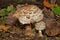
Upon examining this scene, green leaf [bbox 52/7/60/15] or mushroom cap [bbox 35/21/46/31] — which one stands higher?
green leaf [bbox 52/7/60/15]

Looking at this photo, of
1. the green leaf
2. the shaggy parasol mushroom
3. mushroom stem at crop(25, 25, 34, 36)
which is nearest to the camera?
the shaggy parasol mushroom

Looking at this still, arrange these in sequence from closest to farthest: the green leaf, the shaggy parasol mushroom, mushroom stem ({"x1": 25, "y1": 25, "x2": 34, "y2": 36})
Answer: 1. the shaggy parasol mushroom
2. mushroom stem ({"x1": 25, "y1": 25, "x2": 34, "y2": 36})
3. the green leaf

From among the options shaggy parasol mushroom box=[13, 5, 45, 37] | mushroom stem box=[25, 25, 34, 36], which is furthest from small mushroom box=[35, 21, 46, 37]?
mushroom stem box=[25, 25, 34, 36]

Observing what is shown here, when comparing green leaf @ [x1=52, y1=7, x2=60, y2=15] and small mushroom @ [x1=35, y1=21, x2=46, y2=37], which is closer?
small mushroom @ [x1=35, y1=21, x2=46, y2=37]

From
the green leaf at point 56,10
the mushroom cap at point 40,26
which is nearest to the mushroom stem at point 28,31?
the mushroom cap at point 40,26

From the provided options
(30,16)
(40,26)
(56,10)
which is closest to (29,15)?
(30,16)

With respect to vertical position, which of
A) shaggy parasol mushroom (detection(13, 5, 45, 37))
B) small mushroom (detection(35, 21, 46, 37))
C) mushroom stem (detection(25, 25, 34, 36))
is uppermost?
shaggy parasol mushroom (detection(13, 5, 45, 37))

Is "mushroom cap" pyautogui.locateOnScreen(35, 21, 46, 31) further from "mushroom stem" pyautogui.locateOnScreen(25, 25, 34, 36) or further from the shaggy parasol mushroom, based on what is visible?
"mushroom stem" pyautogui.locateOnScreen(25, 25, 34, 36)

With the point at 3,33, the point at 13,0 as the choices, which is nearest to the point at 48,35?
the point at 3,33

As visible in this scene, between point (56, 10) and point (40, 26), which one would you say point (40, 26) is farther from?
point (56, 10)

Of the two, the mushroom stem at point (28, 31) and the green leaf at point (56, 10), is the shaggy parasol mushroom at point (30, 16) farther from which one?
the green leaf at point (56, 10)

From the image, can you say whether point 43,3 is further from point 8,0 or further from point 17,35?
point 17,35

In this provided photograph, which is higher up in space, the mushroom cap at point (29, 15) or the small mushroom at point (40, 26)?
the mushroom cap at point (29, 15)
